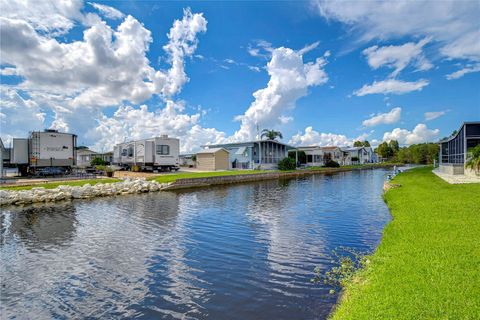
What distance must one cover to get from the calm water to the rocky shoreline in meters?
3.03

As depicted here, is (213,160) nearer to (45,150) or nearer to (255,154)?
(255,154)

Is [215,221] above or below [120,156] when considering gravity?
below

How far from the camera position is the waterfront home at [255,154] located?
164ft

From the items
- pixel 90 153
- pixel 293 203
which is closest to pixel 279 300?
pixel 293 203

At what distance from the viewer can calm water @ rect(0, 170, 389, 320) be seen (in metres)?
5.84

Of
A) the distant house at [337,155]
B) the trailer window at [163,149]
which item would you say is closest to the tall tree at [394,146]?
the distant house at [337,155]

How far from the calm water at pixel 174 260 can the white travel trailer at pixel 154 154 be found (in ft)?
67.3

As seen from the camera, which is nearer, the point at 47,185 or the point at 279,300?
the point at 279,300

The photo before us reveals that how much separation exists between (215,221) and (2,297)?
853 centimetres

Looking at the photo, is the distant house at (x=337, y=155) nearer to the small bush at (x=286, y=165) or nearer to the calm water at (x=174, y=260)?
the small bush at (x=286, y=165)

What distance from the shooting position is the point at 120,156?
43.2 metres

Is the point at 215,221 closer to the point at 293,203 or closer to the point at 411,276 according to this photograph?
the point at 293,203

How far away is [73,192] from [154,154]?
15.7m

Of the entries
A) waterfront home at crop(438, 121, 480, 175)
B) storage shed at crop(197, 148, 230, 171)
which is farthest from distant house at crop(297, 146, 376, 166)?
waterfront home at crop(438, 121, 480, 175)
